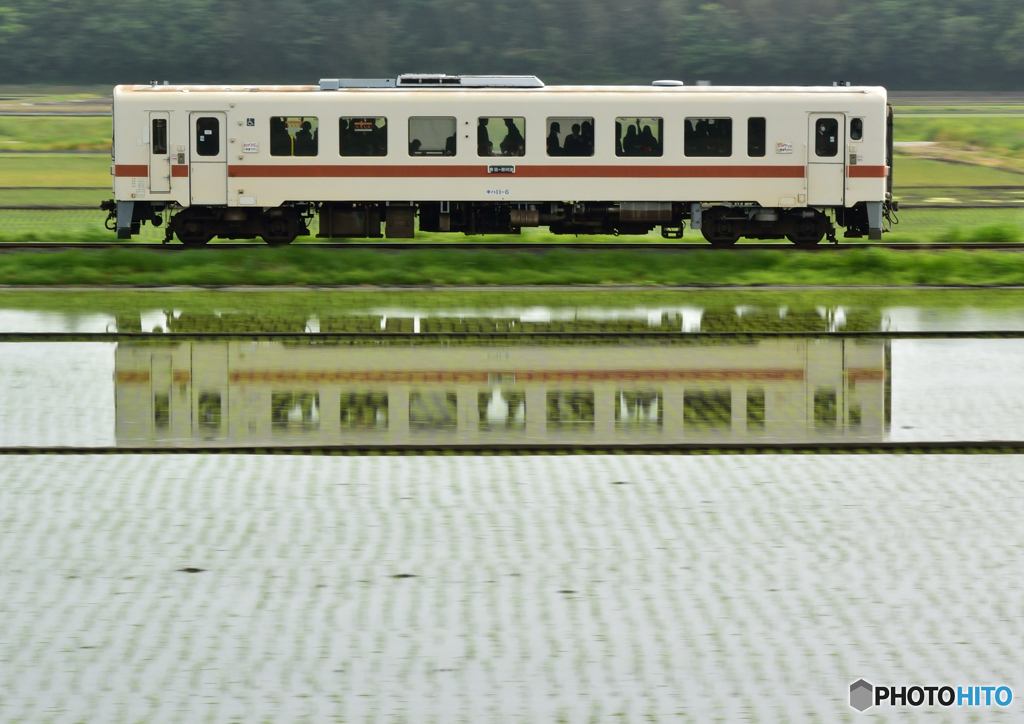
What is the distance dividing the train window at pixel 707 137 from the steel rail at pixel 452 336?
9735 millimetres

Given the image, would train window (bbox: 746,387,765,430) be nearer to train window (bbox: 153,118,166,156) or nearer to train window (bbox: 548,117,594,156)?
train window (bbox: 548,117,594,156)

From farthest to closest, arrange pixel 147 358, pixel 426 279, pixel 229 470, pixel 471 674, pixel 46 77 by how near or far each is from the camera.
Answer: pixel 46 77 < pixel 426 279 < pixel 147 358 < pixel 229 470 < pixel 471 674

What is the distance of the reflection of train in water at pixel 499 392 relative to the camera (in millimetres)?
11570

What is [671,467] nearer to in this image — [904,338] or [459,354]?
[459,354]

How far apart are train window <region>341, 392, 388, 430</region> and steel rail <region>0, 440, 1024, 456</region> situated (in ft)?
2.60

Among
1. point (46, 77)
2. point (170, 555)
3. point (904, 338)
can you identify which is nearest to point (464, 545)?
point (170, 555)

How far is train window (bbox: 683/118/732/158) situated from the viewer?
86.1 feet

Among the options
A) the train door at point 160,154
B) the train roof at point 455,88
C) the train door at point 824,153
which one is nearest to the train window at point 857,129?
the train door at point 824,153

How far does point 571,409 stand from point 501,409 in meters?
0.62

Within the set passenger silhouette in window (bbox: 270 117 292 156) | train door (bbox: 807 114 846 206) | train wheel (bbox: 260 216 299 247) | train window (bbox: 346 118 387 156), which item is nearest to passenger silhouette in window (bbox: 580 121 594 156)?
train window (bbox: 346 118 387 156)

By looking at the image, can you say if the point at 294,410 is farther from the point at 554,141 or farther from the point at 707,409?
the point at 554,141

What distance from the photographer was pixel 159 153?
2612 centimetres

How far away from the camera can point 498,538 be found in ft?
27.6

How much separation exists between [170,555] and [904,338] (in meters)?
11.2
